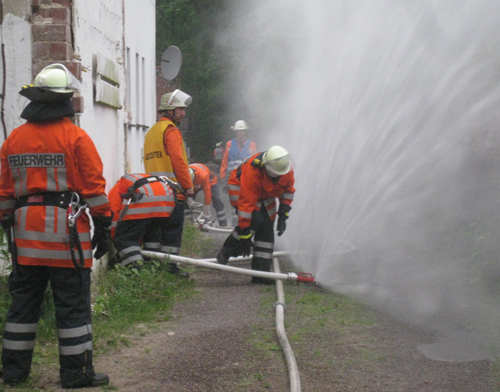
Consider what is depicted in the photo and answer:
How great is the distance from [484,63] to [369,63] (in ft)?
5.42

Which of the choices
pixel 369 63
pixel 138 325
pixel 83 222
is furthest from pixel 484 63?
pixel 83 222

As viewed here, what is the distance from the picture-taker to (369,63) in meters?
9.45

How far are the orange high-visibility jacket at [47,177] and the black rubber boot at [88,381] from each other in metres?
0.72

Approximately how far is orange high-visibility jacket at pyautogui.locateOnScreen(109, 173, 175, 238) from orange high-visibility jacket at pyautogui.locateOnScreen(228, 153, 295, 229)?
0.76m

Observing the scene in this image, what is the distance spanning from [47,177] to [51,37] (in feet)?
6.01

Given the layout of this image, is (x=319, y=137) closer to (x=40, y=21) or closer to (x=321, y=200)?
(x=321, y=200)

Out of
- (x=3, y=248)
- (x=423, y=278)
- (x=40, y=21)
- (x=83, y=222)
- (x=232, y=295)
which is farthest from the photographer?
(x=423, y=278)

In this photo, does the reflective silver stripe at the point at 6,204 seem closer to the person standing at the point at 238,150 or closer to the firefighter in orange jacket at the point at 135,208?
the firefighter in orange jacket at the point at 135,208

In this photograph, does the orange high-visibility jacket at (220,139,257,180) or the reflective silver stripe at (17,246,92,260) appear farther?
the orange high-visibility jacket at (220,139,257,180)

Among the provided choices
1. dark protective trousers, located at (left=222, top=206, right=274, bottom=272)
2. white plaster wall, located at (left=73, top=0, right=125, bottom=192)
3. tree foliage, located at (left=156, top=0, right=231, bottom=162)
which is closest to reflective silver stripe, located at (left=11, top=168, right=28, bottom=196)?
white plaster wall, located at (left=73, top=0, right=125, bottom=192)

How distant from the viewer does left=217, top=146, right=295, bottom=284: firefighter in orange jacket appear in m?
6.98

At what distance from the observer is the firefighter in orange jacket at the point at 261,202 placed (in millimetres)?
6984

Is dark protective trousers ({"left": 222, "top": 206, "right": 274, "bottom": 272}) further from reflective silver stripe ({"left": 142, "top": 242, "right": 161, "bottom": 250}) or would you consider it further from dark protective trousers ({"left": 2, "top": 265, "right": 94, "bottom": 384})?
dark protective trousers ({"left": 2, "top": 265, "right": 94, "bottom": 384})

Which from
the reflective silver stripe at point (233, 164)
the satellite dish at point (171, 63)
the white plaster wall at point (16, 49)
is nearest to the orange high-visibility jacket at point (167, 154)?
the white plaster wall at point (16, 49)
